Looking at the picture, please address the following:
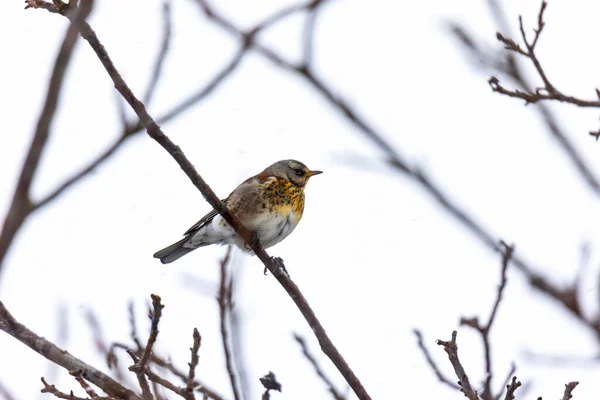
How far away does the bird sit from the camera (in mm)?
8617

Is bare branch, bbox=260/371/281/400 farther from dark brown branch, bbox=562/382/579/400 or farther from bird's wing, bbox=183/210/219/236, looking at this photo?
bird's wing, bbox=183/210/219/236

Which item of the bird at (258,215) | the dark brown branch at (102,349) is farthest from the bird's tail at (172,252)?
the dark brown branch at (102,349)

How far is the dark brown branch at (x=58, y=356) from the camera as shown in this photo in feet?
9.34

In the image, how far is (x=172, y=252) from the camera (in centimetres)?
926

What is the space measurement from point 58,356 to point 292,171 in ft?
22.3

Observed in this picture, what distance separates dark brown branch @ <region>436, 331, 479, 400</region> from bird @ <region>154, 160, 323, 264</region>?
4906mm

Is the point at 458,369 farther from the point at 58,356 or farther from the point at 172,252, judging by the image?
the point at 172,252

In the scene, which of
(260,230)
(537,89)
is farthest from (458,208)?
(260,230)

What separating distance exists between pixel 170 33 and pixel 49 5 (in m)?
0.69

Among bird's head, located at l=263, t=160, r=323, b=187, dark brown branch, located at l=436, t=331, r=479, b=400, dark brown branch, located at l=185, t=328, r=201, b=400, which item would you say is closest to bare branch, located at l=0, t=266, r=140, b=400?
dark brown branch, located at l=185, t=328, r=201, b=400

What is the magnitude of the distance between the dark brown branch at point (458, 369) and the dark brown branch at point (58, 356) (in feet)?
4.44

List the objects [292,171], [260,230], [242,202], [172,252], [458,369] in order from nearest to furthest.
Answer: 1. [458,369]
2. [260,230]
3. [242,202]
4. [172,252]
5. [292,171]

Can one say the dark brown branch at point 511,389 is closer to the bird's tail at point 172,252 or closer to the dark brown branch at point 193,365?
the dark brown branch at point 193,365

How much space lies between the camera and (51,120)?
92.4 inches
